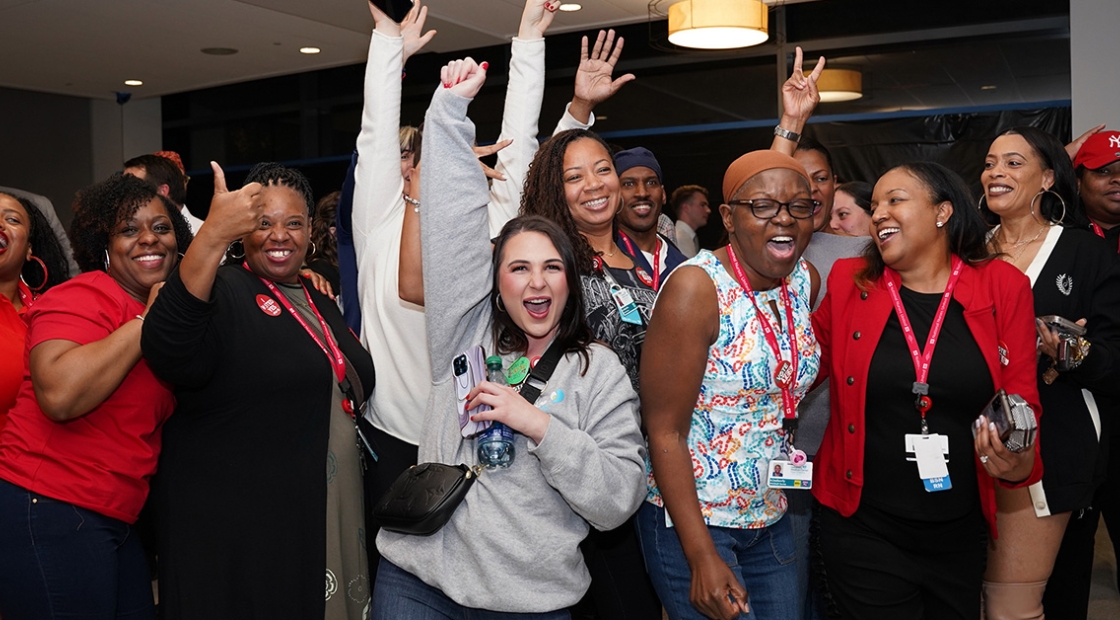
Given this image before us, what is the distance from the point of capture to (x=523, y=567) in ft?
6.34

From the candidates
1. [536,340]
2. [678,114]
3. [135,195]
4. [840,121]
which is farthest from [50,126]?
[536,340]

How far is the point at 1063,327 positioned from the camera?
2.67 meters

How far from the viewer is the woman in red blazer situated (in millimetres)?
2303

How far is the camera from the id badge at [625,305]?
2.54 m

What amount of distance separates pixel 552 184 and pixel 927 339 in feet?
3.96

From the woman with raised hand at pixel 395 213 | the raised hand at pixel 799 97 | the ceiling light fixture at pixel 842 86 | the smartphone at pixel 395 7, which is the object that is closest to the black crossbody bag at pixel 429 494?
the woman with raised hand at pixel 395 213

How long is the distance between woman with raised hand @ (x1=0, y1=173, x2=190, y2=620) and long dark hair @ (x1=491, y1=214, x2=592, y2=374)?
0.87 m

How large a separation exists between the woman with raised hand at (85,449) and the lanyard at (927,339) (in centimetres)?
190

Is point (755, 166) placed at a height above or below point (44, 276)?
above

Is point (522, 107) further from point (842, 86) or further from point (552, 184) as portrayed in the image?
point (842, 86)

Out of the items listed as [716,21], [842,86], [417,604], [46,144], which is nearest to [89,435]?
[417,604]

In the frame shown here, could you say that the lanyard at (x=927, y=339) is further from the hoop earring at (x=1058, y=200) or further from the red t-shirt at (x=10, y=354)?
the red t-shirt at (x=10, y=354)

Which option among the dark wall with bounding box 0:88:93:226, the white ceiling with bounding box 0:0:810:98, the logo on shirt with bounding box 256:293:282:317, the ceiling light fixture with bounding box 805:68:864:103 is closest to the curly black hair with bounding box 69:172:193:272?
the logo on shirt with bounding box 256:293:282:317

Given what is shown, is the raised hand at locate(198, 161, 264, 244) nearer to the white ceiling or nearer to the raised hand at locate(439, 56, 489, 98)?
the raised hand at locate(439, 56, 489, 98)
